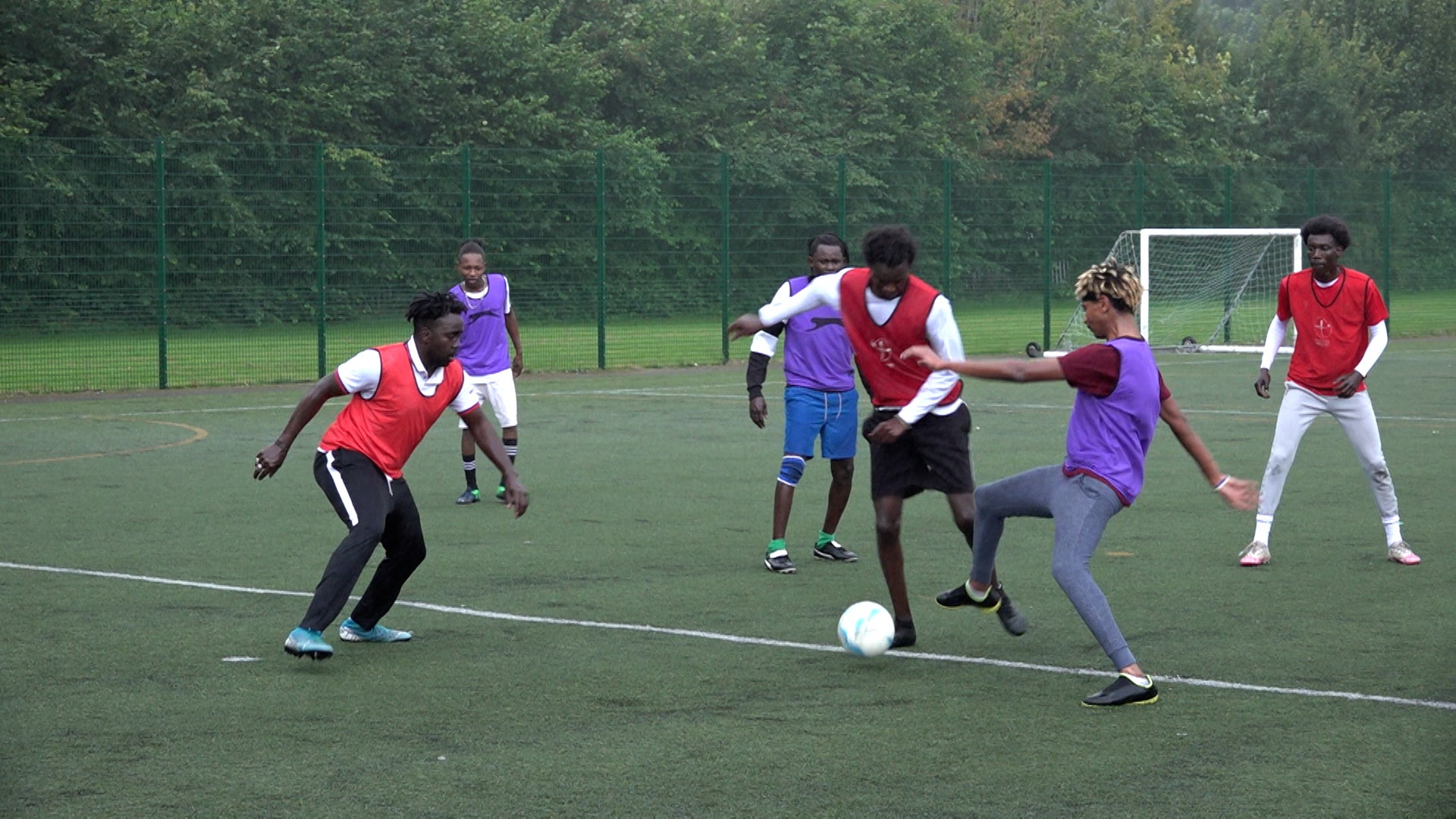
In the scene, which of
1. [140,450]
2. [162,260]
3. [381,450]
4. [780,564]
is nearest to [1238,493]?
[780,564]

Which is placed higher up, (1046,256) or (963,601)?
(1046,256)

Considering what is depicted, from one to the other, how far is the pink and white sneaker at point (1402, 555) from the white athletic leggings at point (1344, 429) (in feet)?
0.51

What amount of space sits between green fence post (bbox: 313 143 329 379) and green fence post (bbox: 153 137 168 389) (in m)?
1.97

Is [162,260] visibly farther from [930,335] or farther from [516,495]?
[930,335]

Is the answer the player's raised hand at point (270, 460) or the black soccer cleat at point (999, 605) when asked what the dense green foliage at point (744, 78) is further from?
the black soccer cleat at point (999, 605)

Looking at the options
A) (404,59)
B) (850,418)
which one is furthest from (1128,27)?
(850,418)

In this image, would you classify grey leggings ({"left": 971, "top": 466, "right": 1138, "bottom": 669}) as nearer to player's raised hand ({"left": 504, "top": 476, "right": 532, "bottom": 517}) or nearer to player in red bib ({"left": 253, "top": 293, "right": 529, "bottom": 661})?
player's raised hand ({"left": 504, "top": 476, "right": 532, "bottom": 517})

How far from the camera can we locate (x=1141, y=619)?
8.81 m

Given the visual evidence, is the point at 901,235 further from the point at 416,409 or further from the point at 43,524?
the point at 43,524

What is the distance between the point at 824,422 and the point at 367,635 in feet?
11.1

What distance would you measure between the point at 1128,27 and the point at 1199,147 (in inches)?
445

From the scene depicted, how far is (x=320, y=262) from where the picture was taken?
81.8ft

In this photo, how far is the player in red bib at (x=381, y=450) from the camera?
7980 mm

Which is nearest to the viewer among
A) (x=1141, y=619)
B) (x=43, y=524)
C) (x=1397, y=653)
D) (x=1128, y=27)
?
(x=1397, y=653)
